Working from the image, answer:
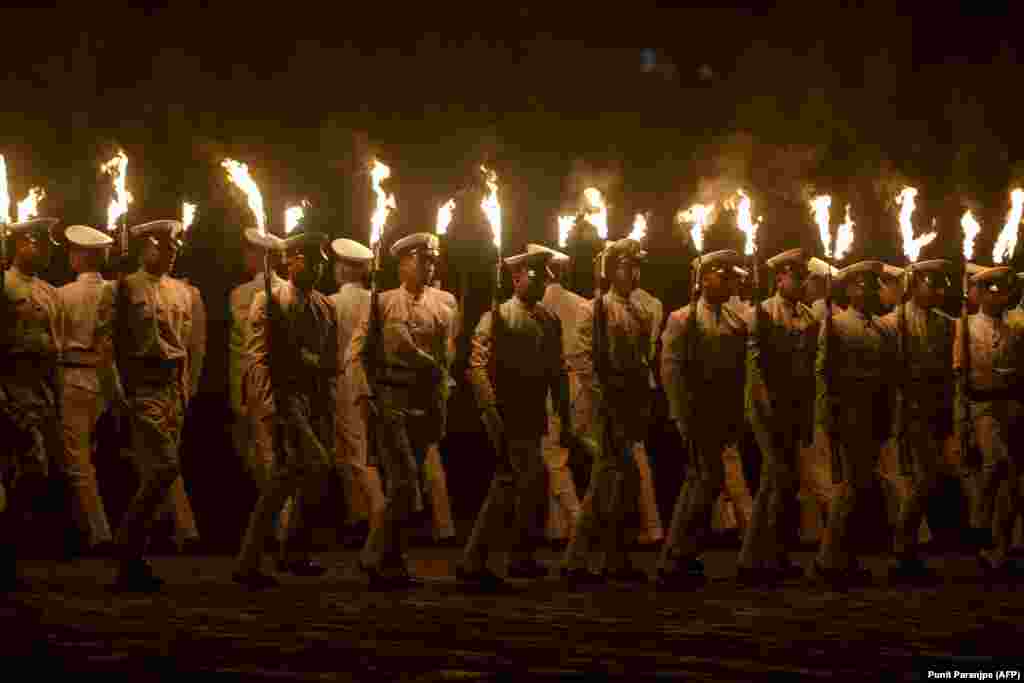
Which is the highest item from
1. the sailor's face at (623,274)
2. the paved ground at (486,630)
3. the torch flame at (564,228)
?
the torch flame at (564,228)

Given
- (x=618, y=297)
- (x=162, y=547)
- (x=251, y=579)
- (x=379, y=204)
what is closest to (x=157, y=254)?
(x=379, y=204)

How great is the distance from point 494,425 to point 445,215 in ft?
24.7

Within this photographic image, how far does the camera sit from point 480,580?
13578 millimetres

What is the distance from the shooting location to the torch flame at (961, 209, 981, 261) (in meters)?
23.4

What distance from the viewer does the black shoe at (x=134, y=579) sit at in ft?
42.3

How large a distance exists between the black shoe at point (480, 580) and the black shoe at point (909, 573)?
3.17 meters

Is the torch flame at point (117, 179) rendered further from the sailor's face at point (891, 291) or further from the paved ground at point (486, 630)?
the sailor's face at point (891, 291)

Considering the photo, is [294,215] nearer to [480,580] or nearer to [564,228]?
[564,228]

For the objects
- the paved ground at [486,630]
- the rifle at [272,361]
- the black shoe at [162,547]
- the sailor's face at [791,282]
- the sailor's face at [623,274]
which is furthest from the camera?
the black shoe at [162,547]

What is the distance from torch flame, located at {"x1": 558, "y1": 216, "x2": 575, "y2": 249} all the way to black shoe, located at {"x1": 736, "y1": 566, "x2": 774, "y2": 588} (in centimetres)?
817

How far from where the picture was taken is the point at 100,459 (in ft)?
59.6

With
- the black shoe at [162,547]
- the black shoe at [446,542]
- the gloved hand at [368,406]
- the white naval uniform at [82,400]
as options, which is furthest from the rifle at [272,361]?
the black shoe at [446,542]

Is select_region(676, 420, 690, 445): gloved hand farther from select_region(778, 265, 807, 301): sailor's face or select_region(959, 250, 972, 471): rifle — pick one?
select_region(959, 250, 972, 471): rifle

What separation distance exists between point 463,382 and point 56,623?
11.1m
